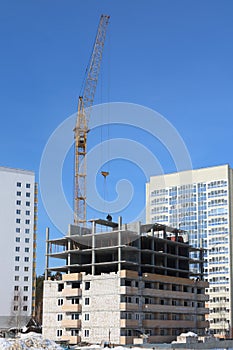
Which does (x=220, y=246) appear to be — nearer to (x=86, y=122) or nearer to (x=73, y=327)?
(x=86, y=122)

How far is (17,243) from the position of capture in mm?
160000

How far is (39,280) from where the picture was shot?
179000 millimetres

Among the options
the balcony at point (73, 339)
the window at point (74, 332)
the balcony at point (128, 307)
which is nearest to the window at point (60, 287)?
the window at point (74, 332)

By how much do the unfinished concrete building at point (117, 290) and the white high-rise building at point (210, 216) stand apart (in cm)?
5252

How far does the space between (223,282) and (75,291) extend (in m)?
75.7

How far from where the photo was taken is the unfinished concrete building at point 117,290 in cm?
9794

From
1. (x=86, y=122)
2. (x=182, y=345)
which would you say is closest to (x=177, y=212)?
(x=86, y=122)

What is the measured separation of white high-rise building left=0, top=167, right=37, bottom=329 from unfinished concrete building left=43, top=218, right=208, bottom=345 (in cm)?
4908

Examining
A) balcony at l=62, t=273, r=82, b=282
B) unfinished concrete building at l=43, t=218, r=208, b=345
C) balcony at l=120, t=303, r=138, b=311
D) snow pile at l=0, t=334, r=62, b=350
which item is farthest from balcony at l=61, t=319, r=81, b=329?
snow pile at l=0, t=334, r=62, b=350


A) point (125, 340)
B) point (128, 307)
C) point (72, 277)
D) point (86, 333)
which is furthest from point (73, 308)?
point (125, 340)

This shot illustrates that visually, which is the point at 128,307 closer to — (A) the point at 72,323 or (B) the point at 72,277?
(A) the point at 72,323

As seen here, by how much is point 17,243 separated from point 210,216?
186ft

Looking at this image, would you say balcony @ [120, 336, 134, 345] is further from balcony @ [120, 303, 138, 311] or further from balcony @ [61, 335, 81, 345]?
balcony @ [61, 335, 81, 345]

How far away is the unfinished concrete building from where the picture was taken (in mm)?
97938
